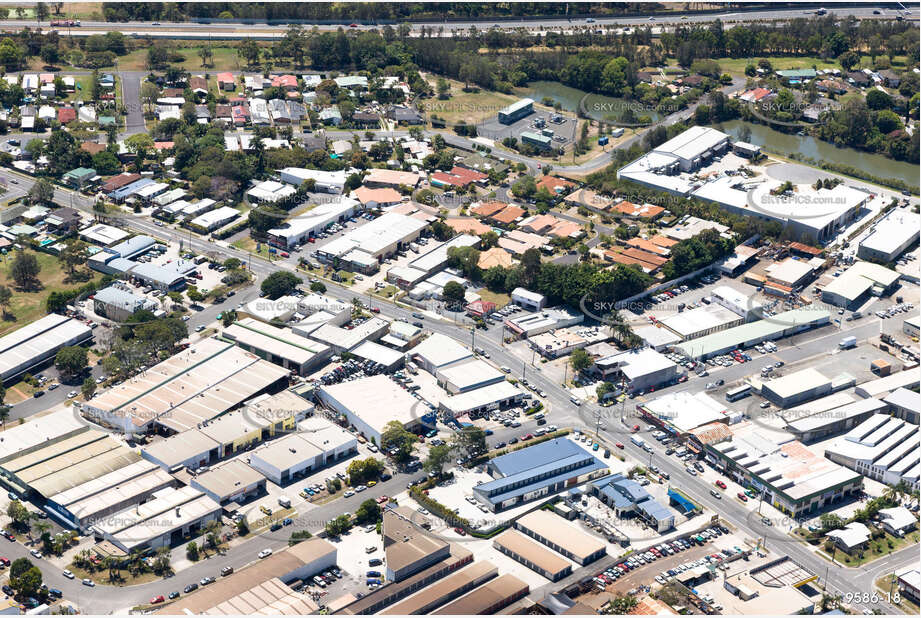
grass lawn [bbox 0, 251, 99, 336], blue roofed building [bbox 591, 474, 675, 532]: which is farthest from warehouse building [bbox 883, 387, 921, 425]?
grass lawn [bbox 0, 251, 99, 336]

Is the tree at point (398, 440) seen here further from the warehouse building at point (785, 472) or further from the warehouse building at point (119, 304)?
the warehouse building at point (119, 304)

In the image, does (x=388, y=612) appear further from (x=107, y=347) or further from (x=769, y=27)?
(x=769, y=27)

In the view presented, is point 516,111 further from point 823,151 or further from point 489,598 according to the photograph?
point 489,598

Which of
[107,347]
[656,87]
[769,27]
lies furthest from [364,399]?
[769,27]

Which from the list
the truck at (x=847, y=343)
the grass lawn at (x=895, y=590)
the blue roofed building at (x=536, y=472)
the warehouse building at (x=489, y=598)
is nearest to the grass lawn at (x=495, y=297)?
the blue roofed building at (x=536, y=472)

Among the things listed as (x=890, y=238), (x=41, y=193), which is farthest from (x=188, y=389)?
(x=890, y=238)

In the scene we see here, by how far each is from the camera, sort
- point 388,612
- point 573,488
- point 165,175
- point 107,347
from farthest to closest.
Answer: point 165,175, point 107,347, point 573,488, point 388,612

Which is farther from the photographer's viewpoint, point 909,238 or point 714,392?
point 909,238
